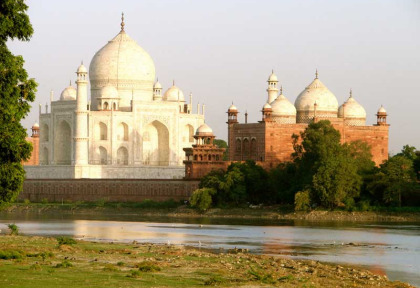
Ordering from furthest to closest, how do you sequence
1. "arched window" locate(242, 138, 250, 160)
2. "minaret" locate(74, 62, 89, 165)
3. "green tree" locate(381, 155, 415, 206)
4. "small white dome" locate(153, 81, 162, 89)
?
"small white dome" locate(153, 81, 162, 89) < "minaret" locate(74, 62, 89, 165) < "arched window" locate(242, 138, 250, 160) < "green tree" locate(381, 155, 415, 206)

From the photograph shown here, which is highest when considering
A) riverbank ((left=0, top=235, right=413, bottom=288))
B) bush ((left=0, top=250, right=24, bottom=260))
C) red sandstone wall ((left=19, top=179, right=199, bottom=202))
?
red sandstone wall ((left=19, top=179, right=199, bottom=202))

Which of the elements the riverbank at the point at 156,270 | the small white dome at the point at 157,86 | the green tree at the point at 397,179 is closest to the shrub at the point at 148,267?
the riverbank at the point at 156,270

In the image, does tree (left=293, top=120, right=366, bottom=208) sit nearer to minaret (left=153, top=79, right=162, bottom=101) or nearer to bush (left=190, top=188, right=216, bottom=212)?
bush (left=190, top=188, right=216, bottom=212)

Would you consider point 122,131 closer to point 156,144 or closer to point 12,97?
point 156,144

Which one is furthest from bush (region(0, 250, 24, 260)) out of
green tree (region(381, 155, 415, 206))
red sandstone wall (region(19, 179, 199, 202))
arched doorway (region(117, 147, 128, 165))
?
arched doorway (region(117, 147, 128, 165))

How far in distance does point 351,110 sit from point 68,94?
55.7 ft

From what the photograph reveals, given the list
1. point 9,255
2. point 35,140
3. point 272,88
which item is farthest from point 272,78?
point 9,255

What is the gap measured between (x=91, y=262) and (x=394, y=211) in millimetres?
27261

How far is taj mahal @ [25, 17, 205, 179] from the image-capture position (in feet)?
208

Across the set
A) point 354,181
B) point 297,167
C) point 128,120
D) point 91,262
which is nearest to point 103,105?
point 128,120

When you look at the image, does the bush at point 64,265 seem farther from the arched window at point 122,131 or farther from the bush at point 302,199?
the arched window at point 122,131

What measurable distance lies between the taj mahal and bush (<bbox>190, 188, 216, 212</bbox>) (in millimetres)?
10472

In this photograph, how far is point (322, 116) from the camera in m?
61.8

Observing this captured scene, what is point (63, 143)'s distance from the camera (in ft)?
218
